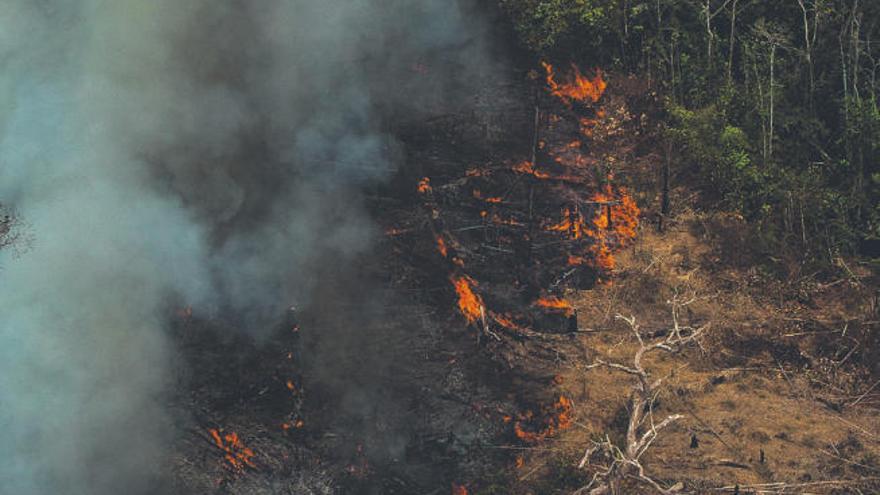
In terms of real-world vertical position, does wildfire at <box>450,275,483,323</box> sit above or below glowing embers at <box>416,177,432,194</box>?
below

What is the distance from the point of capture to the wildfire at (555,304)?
16625mm

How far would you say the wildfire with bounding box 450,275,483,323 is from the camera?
52.5 feet

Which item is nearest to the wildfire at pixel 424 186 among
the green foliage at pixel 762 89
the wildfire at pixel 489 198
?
the wildfire at pixel 489 198

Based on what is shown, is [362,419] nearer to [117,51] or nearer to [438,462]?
[438,462]

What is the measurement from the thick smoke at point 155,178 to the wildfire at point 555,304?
309cm

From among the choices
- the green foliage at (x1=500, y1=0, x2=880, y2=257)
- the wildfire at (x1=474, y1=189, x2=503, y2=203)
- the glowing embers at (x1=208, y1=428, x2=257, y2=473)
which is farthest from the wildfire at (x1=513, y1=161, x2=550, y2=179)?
the glowing embers at (x1=208, y1=428, x2=257, y2=473)

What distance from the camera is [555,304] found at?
1670 cm

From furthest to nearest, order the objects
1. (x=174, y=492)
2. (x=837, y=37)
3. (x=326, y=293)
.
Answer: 1. (x=837, y=37)
2. (x=326, y=293)
3. (x=174, y=492)

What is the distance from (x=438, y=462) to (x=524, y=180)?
551 centimetres

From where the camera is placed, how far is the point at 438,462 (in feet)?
48.7

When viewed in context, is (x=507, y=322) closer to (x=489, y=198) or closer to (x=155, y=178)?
(x=489, y=198)

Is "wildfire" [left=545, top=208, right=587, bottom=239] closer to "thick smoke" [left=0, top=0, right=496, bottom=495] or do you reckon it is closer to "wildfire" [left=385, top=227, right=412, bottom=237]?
"wildfire" [left=385, top=227, right=412, bottom=237]

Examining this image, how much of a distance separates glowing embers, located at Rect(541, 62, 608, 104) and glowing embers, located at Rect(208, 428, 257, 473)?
864 cm

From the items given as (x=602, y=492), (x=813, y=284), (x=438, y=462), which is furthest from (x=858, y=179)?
(x=438, y=462)
